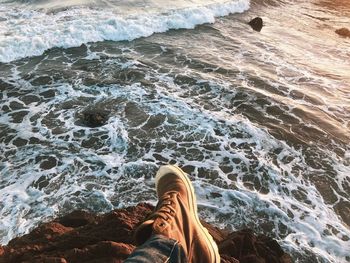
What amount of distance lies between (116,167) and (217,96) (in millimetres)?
3307

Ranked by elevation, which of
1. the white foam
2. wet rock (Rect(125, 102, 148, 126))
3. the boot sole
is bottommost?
wet rock (Rect(125, 102, 148, 126))

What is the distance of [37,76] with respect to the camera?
8961 mm

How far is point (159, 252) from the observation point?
2.22 meters

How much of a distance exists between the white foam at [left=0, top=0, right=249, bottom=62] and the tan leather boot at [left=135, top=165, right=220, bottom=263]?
8543 millimetres

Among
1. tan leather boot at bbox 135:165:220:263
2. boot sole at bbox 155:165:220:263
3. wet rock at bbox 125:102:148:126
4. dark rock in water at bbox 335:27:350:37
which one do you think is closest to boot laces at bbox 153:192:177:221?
tan leather boot at bbox 135:165:220:263

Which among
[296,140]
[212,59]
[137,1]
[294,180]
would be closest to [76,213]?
[294,180]

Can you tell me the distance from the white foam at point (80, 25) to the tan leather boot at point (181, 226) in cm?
854

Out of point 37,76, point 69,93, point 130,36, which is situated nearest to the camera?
point 69,93

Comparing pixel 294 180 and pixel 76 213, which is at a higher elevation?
pixel 76 213

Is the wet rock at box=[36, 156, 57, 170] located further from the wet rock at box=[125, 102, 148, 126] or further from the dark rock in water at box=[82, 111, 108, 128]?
the wet rock at box=[125, 102, 148, 126]

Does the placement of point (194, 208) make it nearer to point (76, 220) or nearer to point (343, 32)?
point (76, 220)

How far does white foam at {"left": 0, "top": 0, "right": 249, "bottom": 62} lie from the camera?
10.8 metres

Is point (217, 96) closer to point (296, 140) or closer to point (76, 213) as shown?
point (296, 140)

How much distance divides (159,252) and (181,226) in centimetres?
63
